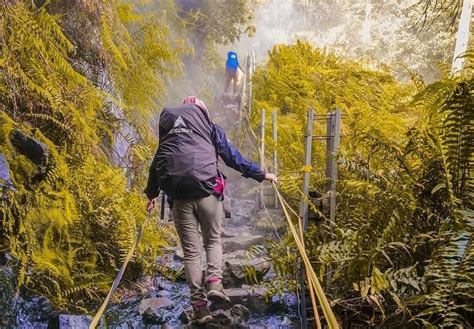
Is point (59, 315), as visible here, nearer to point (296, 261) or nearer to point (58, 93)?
point (296, 261)

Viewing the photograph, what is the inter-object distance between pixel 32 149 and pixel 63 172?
35 centimetres

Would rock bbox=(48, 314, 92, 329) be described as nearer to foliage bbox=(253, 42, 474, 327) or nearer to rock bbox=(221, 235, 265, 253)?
foliage bbox=(253, 42, 474, 327)

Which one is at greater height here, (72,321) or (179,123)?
(179,123)

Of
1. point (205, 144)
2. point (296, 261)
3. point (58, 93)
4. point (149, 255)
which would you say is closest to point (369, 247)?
point (296, 261)

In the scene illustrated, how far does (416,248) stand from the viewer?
2533mm

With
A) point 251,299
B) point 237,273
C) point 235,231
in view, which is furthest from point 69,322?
point 235,231

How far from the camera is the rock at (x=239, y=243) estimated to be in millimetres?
5617

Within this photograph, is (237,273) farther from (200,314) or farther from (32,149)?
(32,149)

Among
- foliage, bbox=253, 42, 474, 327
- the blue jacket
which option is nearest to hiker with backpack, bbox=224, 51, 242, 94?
the blue jacket

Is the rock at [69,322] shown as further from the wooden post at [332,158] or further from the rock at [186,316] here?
the wooden post at [332,158]

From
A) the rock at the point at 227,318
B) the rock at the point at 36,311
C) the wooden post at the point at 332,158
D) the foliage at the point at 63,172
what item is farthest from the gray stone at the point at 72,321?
the wooden post at the point at 332,158

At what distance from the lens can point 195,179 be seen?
344cm

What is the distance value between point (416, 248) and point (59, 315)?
252 centimetres

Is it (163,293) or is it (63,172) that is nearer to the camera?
(63,172)
